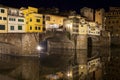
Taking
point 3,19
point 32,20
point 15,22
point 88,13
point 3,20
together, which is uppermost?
point 88,13

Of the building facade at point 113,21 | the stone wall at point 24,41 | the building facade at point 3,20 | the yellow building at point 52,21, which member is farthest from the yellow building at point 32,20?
the building facade at point 113,21

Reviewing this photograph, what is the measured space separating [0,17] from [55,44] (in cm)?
2922

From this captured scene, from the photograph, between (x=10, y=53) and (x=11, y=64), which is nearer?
(x=11, y=64)

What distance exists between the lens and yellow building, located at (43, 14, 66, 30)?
7400 cm

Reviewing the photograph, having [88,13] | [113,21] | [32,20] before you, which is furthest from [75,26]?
[113,21]

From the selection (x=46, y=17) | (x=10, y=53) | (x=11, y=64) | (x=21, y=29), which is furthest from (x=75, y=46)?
(x=11, y=64)

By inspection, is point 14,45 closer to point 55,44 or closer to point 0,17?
point 0,17

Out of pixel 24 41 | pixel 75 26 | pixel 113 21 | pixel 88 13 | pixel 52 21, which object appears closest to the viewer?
pixel 24 41

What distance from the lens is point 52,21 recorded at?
253 feet

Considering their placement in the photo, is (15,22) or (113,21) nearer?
(15,22)

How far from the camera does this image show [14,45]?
52062 mm

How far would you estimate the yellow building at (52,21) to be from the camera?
7400 cm

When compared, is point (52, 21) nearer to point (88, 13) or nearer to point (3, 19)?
point (3, 19)

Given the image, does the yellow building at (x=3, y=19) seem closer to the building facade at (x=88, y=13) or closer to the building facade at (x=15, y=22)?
the building facade at (x=15, y=22)
